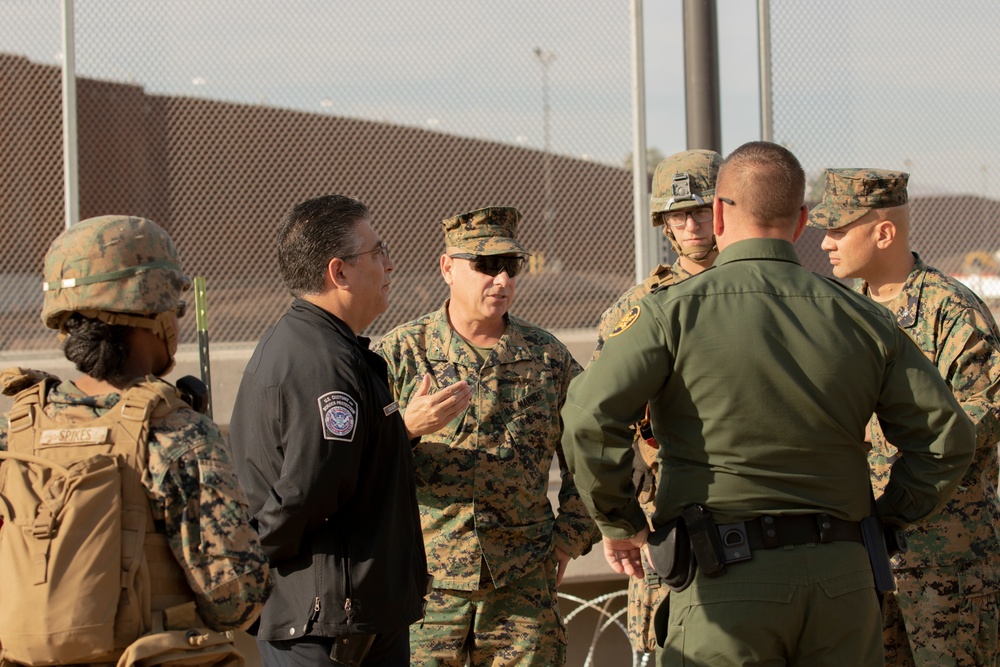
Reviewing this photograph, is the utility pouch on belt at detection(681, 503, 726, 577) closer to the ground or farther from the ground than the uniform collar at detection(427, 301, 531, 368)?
closer to the ground

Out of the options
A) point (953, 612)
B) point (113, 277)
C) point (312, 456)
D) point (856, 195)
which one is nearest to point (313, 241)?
point (312, 456)

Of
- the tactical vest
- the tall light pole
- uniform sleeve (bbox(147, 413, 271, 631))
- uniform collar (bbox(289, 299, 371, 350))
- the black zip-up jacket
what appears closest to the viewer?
the tactical vest

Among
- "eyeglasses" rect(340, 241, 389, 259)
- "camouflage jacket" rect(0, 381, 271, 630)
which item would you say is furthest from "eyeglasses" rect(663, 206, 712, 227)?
"camouflage jacket" rect(0, 381, 271, 630)

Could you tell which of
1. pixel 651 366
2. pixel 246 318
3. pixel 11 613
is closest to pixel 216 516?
pixel 11 613

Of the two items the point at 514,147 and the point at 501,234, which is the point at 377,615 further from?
the point at 514,147

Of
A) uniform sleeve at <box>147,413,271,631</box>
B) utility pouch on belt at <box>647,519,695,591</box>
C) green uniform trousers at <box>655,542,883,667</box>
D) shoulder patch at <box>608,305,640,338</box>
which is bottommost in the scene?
green uniform trousers at <box>655,542,883,667</box>

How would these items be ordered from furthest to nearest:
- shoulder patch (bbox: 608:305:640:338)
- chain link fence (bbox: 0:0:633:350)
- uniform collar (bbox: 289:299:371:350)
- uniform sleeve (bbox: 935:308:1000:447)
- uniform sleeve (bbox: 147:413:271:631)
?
chain link fence (bbox: 0:0:633:350) → uniform sleeve (bbox: 935:308:1000:447) → uniform collar (bbox: 289:299:371:350) → shoulder patch (bbox: 608:305:640:338) → uniform sleeve (bbox: 147:413:271:631)

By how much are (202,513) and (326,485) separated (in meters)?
0.63

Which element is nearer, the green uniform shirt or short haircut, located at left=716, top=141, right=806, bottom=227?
the green uniform shirt

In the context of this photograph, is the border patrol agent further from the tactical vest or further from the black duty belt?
the tactical vest

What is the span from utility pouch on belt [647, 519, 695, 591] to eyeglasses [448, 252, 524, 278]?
1.55 metres

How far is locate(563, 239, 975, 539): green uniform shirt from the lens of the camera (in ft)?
9.31

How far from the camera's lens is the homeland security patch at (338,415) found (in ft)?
9.96

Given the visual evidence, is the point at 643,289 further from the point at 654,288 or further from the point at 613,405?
the point at 613,405
